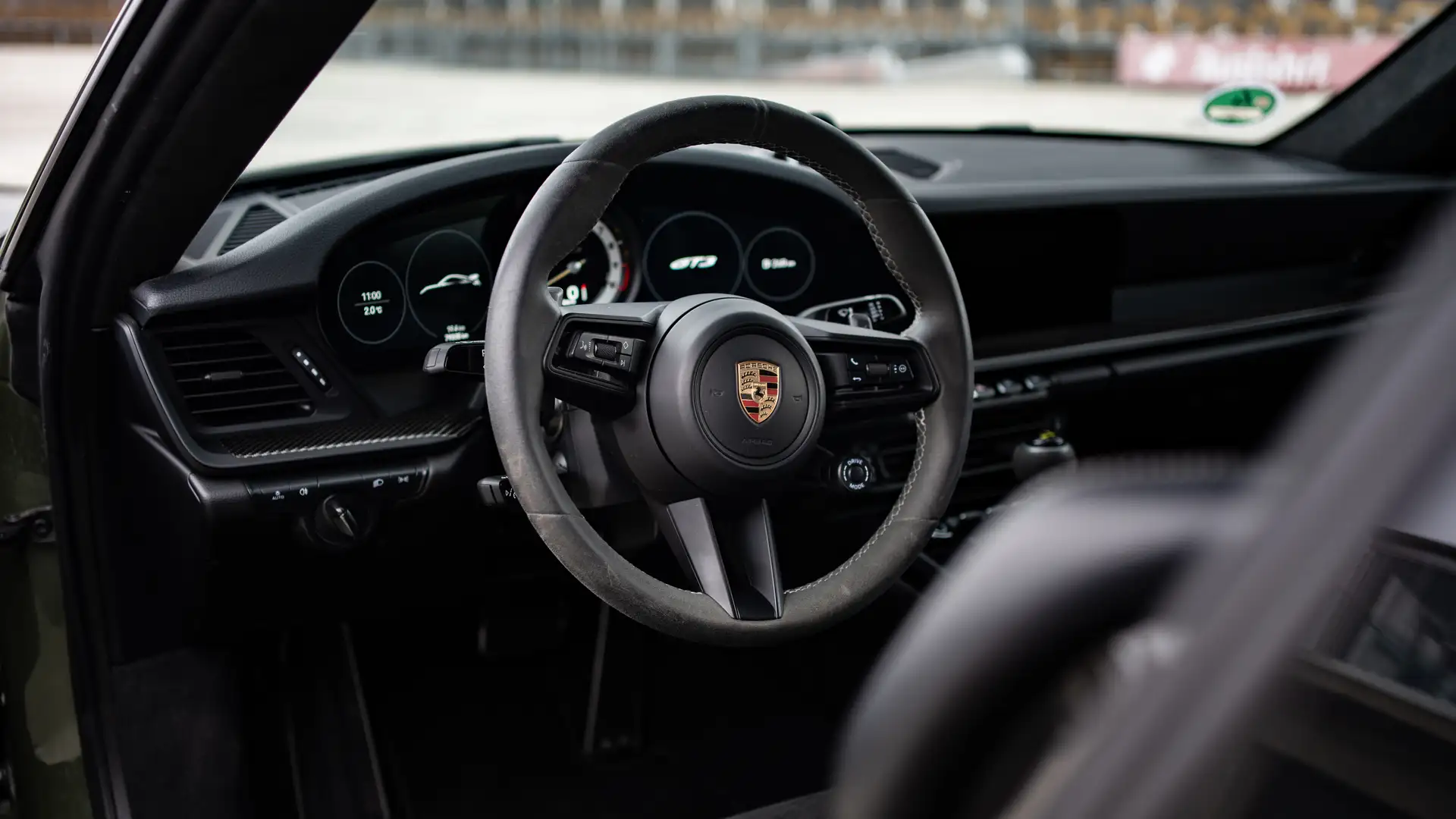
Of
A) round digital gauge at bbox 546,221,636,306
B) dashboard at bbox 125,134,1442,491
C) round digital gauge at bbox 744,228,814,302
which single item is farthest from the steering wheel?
round digital gauge at bbox 744,228,814,302

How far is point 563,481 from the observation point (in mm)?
1769

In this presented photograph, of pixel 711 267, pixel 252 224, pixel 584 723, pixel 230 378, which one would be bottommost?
pixel 584 723

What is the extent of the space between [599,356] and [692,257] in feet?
2.56

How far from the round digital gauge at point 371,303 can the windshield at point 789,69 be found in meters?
0.25

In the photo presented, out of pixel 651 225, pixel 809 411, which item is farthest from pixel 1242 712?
pixel 651 225

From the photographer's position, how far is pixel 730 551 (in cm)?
176

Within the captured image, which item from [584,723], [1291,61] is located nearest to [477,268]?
[584,723]

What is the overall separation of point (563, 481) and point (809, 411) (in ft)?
1.12

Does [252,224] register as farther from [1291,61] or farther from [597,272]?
[1291,61]

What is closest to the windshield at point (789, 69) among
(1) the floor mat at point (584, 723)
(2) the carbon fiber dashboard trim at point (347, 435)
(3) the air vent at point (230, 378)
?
(3) the air vent at point (230, 378)

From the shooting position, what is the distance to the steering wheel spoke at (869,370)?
183cm

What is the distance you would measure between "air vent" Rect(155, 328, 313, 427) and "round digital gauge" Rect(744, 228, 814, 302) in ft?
2.77

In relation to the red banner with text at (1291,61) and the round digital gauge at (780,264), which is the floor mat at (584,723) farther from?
the red banner with text at (1291,61)

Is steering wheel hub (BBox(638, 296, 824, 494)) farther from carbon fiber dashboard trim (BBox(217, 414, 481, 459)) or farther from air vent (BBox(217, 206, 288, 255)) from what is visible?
air vent (BBox(217, 206, 288, 255))
